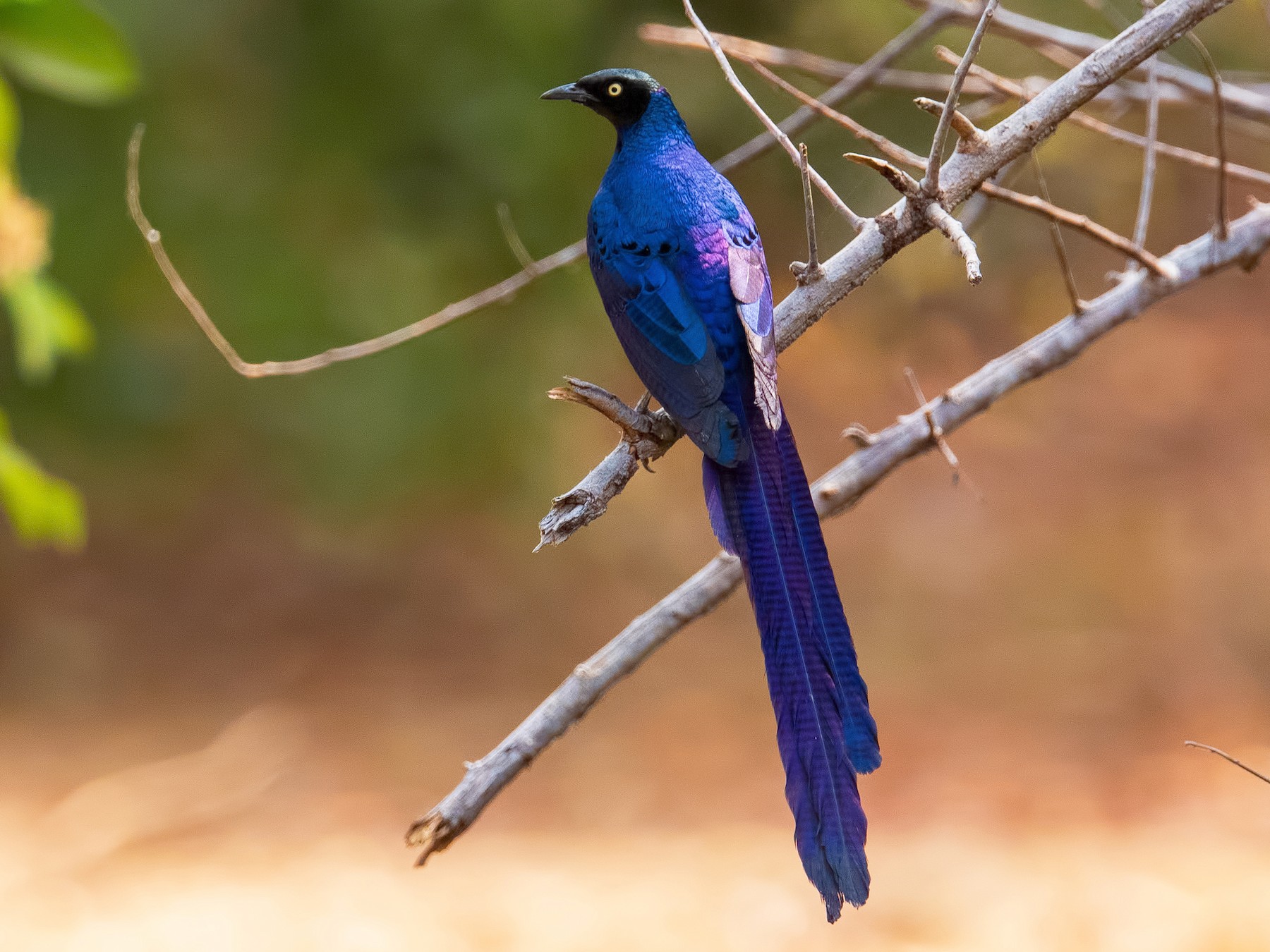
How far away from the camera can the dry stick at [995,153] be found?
5.89 feet

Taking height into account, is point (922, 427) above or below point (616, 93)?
below

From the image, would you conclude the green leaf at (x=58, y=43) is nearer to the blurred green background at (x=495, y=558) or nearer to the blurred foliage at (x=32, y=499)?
the blurred foliage at (x=32, y=499)

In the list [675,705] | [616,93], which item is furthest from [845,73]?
[675,705]

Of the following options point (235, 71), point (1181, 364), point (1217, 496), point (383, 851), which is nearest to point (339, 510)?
point (383, 851)

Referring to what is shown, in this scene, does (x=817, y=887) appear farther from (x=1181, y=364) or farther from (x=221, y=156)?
(x=1181, y=364)

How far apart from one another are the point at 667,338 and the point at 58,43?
149 cm

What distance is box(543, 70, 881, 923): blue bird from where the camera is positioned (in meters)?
1.62

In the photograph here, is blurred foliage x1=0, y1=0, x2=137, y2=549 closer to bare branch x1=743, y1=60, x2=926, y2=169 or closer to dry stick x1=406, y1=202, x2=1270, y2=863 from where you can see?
dry stick x1=406, y1=202, x2=1270, y2=863

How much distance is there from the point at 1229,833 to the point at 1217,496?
9.72 ft

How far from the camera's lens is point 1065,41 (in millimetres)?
2832

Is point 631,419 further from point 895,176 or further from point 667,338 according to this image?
point 895,176

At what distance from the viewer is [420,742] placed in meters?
6.81

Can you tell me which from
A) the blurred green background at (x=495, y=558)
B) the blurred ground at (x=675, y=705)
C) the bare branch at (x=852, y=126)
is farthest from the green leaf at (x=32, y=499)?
the blurred ground at (x=675, y=705)

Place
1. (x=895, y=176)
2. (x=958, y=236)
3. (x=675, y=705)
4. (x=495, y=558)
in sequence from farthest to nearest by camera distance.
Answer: (x=495, y=558) < (x=675, y=705) < (x=895, y=176) < (x=958, y=236)
